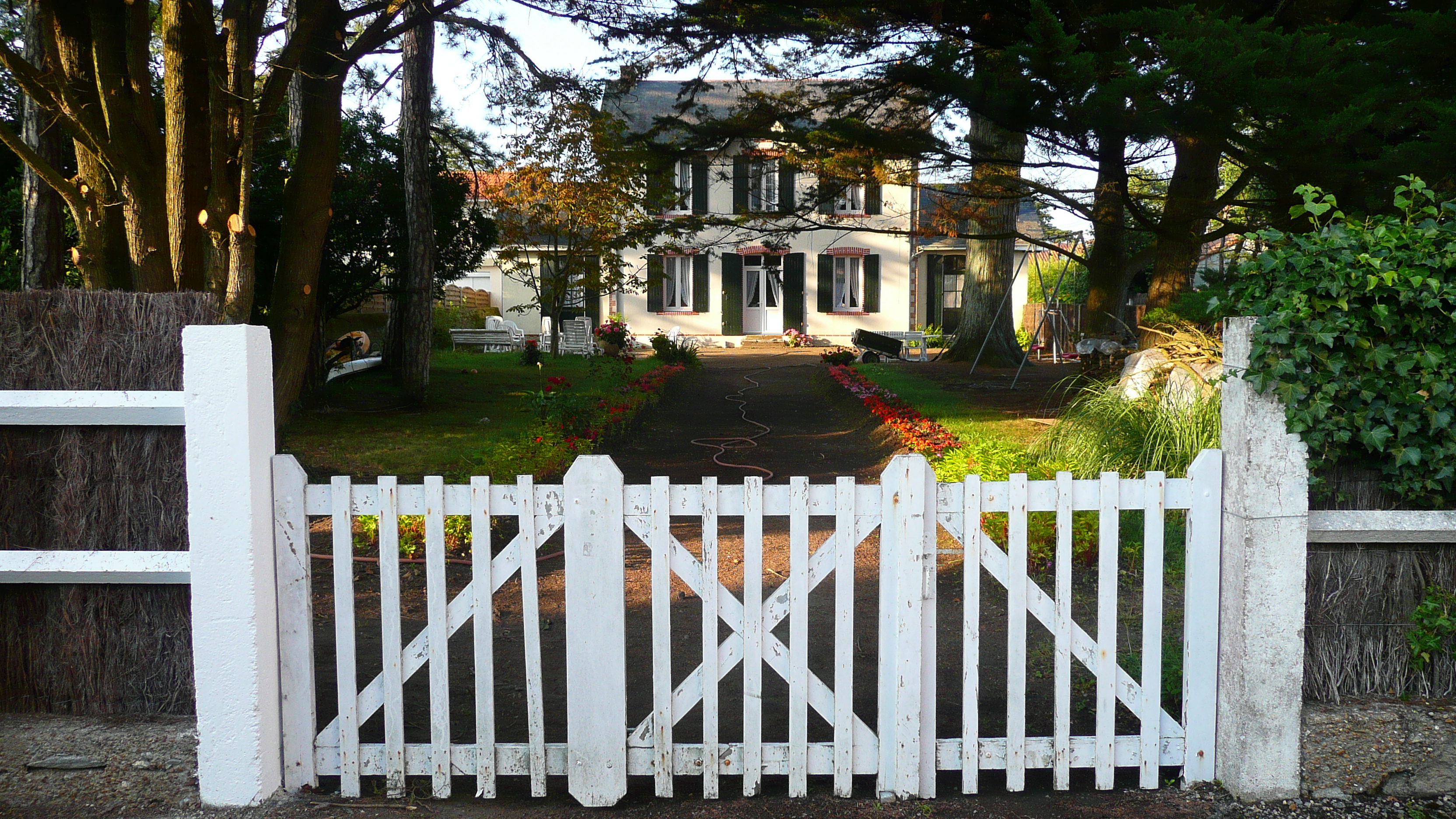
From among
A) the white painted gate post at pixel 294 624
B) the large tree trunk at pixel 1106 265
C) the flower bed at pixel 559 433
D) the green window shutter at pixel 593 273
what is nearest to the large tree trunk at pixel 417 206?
the flower bed at pixel 559 433

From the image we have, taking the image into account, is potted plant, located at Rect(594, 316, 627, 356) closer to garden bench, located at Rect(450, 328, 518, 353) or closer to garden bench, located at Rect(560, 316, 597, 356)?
garden bench, located at Rect(560, 316, 597, 356)

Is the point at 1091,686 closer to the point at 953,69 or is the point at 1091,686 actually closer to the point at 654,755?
the point at 654,755

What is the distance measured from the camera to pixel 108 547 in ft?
10.5

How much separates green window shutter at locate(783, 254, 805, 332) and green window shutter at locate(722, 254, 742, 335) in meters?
1.33

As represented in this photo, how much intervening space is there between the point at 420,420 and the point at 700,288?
17.7 metres

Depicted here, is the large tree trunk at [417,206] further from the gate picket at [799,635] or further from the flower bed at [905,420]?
the gate picket at [799,635]

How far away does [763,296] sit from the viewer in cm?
2961

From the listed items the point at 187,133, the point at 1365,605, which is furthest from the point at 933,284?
the point at 1365,605

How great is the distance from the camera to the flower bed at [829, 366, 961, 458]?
8.17 m

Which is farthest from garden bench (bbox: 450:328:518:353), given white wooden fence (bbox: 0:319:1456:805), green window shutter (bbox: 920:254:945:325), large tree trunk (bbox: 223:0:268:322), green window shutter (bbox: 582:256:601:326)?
white wooden fence (bbox: 0:319:1456:805)

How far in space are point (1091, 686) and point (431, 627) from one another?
2.65 meters

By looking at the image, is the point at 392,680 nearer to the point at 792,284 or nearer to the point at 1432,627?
the point at 1432,627

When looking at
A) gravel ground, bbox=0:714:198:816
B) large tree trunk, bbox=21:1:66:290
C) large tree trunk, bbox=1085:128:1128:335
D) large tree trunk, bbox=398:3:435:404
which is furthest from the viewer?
large tree trunk, bbox=398:3:435:404

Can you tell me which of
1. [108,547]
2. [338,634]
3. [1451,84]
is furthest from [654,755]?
[1451,84]
